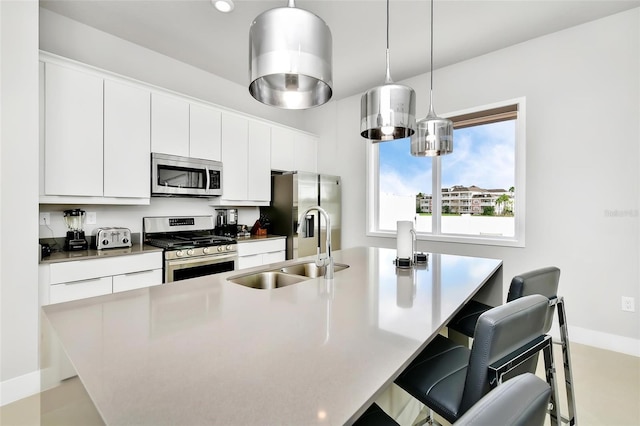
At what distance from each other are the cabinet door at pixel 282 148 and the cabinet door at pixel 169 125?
3.91 feet

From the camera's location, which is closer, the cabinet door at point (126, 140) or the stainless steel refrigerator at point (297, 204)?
the cabinet door at point (126, 140)

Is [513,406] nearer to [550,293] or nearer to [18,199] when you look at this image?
[550,293]

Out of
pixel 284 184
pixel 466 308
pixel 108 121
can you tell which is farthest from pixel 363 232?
pixel 108 121

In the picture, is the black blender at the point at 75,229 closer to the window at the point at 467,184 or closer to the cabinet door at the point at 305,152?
the cabinet door at the point at 305,152

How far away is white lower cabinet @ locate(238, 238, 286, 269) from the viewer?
3.39m

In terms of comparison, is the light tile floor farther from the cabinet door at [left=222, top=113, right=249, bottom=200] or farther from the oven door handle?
the cabinet door at [left=222, top=113, right=249, bottom=200]

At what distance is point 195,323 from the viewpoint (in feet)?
3.30

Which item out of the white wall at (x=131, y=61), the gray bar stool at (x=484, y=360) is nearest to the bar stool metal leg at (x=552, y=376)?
the gray bar stool at (x=484, y=360)

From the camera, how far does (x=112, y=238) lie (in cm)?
266

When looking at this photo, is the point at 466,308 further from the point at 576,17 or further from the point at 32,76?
the point at 32,76

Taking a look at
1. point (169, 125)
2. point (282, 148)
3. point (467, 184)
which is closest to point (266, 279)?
point (169, 125)

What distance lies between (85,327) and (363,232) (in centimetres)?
373

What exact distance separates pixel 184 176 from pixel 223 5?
1.61 m

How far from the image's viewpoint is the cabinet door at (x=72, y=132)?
7.50 feet
